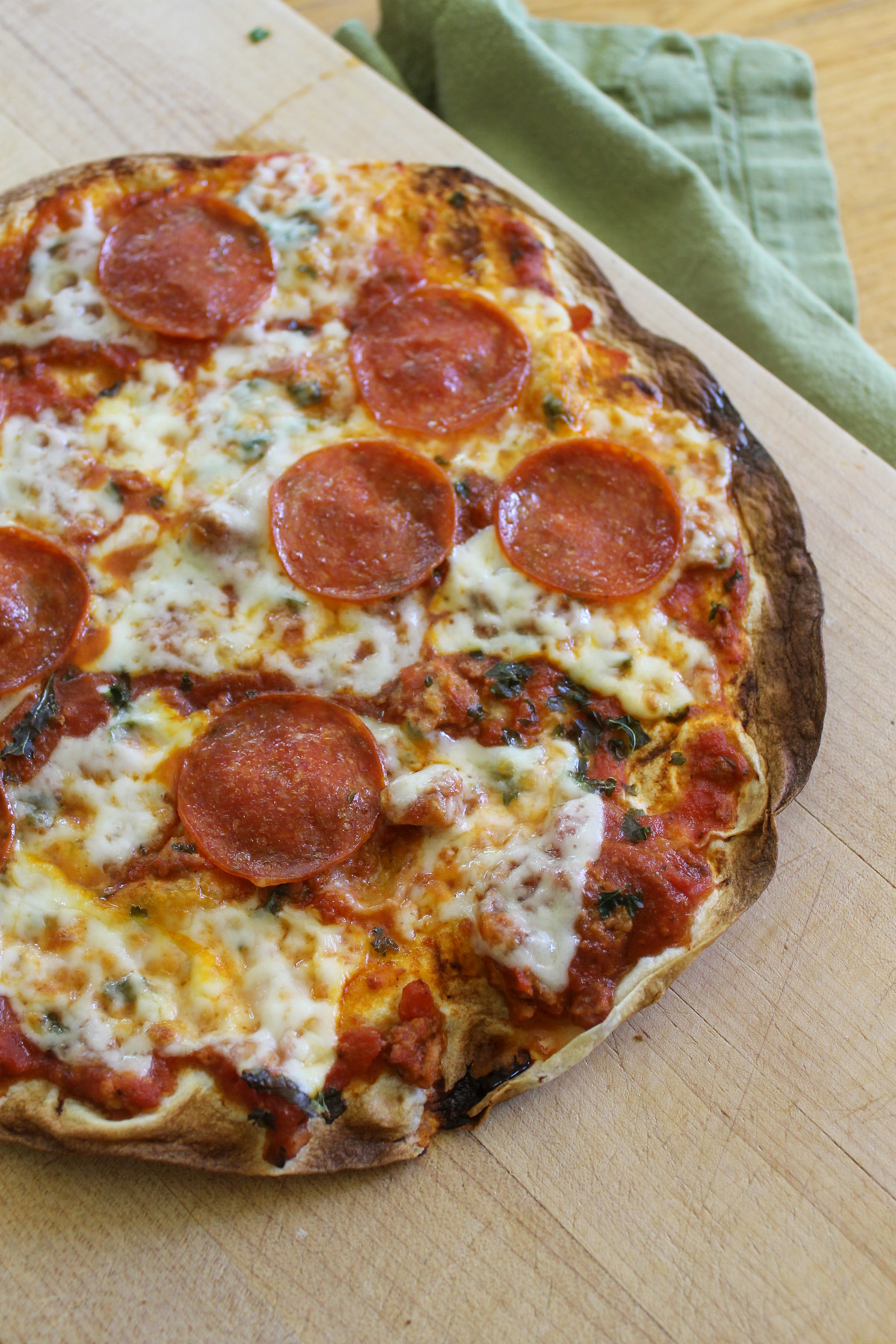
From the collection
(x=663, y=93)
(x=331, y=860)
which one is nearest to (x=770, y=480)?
(x=331, y=860)

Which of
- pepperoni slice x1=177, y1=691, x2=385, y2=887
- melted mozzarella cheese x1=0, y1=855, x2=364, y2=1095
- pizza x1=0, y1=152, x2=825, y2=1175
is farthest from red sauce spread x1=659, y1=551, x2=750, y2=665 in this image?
melted mozzarella cheese x1=0, y1=855, x2=364, y2=1095

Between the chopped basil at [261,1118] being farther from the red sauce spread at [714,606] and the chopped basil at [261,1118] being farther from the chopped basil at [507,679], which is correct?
the red sauce spread at [714,606]

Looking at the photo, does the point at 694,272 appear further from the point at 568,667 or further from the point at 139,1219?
the point at 139,1219

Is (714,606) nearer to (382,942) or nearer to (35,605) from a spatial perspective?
(382,942)

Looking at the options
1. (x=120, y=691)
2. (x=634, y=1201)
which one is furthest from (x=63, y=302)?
(x=634, y=1201)

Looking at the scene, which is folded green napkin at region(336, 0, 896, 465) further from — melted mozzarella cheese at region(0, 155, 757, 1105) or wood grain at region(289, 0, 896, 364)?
melted mozzarella cheese at region(0, 155, 757, 1105)

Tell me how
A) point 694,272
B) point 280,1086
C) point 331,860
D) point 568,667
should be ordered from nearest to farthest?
point 280,1086 → point 331,860 → point 568,667 → point 694,272
